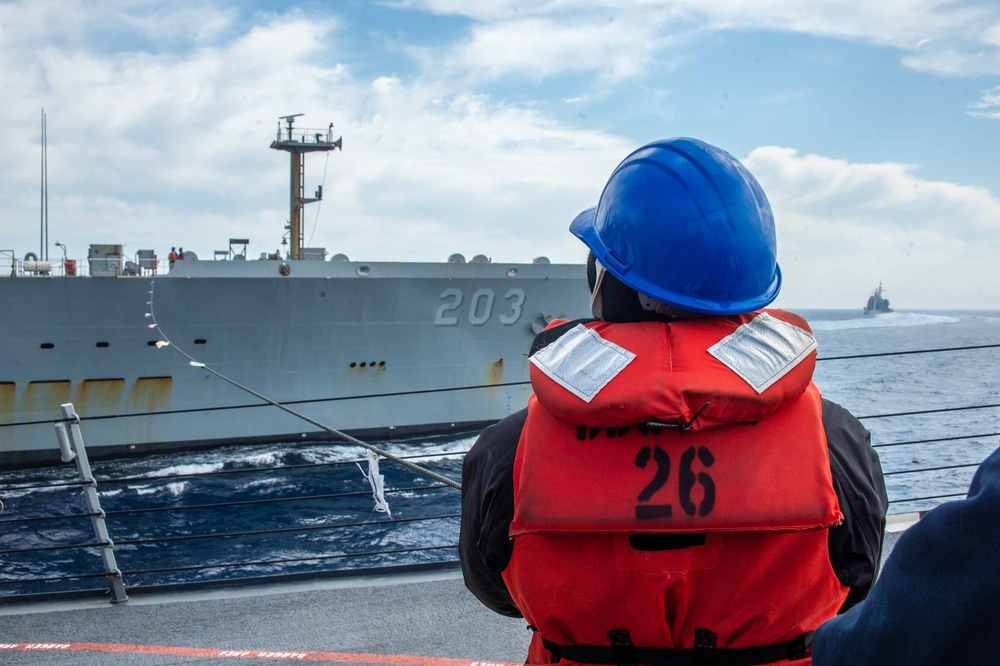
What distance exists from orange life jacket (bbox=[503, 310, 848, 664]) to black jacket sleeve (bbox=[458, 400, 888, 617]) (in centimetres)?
4

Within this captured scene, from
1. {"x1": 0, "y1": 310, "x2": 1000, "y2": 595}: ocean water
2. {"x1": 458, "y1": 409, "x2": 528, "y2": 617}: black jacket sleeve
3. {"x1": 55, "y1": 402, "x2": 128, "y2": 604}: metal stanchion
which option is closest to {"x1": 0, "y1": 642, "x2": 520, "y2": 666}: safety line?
{"x1": 55, "y1": 402, "x2": 128, "y2": 604}: metal stanchion

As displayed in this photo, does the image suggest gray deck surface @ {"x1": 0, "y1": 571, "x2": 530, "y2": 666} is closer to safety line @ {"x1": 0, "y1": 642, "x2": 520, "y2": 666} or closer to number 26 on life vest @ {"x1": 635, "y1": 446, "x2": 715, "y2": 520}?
safety line @ {"x1": 0, "y1": 642, "x2": 520, "y2": 666}

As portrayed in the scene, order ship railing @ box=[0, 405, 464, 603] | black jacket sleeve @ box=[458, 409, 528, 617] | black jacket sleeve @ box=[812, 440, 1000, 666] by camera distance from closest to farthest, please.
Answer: black jacket sleeve @ box=[812, 440, 1000, 666], black jacket sleeve @ box=[458, 409, 528, 617], ship railing @ box=[0, 405, 464, 603]

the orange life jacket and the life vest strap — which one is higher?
the orange life jacket

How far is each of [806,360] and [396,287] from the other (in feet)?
51.2

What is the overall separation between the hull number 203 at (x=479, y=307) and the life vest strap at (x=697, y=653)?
15.7 m

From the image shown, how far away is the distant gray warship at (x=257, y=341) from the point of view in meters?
15.0

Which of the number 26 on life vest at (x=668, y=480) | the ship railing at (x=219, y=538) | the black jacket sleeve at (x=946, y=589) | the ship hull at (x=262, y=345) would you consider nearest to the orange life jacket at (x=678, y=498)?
the number 26 on life vest at (x=668, y=480)

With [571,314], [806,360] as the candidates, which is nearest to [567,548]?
[806,360]

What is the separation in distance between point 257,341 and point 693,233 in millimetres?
15838

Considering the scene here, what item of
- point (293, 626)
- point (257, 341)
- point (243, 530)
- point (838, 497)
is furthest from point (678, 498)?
point (257, 341)

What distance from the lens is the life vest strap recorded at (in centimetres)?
103

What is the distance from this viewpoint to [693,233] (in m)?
1.09

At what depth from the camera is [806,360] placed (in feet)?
3.28
